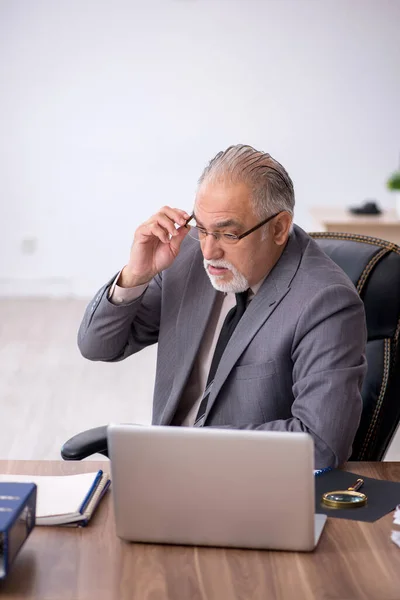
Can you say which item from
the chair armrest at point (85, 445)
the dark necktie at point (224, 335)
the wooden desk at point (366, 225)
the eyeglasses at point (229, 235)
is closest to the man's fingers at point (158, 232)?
the eyeglasses at point (229, 235)

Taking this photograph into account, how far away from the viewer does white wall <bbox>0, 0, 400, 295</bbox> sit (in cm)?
681

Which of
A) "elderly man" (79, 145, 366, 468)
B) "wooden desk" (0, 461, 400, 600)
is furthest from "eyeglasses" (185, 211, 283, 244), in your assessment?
"wooden desk" (0, 461, 400, 600)

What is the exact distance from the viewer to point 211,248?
2029mm

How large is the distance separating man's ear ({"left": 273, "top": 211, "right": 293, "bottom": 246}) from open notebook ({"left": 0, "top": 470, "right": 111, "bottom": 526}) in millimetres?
717

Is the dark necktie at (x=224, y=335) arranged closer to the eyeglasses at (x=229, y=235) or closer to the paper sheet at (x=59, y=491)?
the eyeglasses at (x=229, y=235)

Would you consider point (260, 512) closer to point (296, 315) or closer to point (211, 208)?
point (296, 315)

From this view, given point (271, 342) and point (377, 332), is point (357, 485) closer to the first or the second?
point (271, 342)

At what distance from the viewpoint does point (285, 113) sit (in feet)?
22.7

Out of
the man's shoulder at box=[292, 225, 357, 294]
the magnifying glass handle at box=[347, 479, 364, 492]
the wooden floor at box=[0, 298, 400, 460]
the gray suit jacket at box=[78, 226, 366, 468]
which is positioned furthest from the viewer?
the wooden floor at box=[0, 298, 400, 460]

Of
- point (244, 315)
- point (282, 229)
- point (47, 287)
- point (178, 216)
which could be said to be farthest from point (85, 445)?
point (47, 287)

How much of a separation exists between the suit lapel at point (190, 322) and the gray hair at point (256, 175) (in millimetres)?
288

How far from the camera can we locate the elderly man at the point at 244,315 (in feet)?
6.08

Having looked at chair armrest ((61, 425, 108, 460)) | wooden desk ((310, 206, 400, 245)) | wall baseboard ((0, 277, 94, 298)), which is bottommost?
wall baseboard ((0, 277, 94, 298))

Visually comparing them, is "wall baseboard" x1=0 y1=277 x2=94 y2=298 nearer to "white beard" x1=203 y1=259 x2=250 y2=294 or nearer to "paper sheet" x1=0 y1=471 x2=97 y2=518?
"white beard" x1=203 y1=259 x2=250 y2=294
